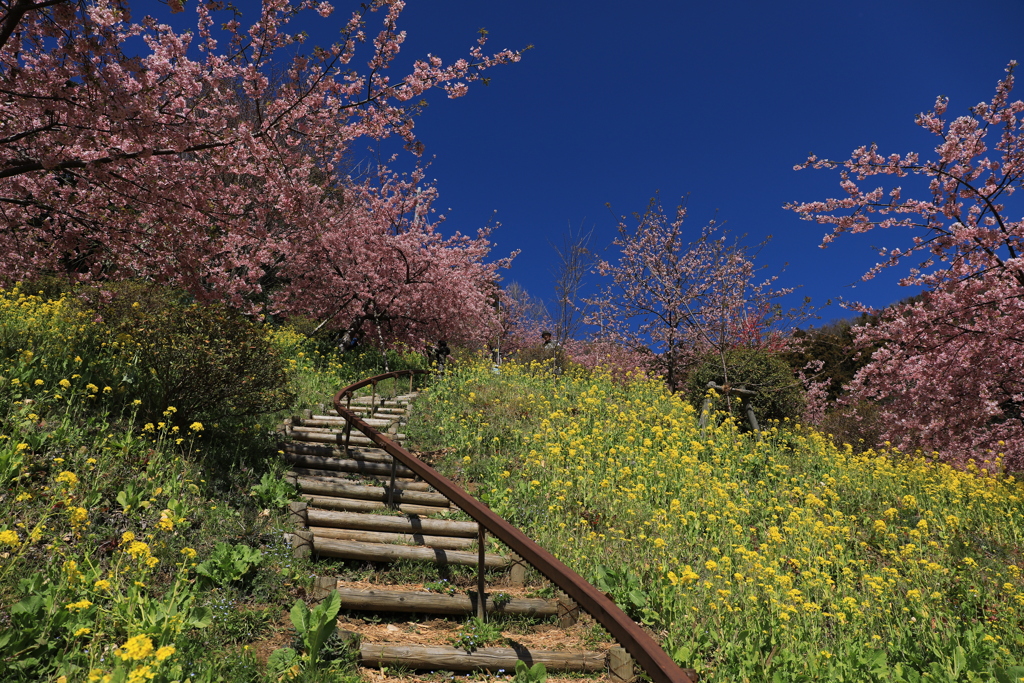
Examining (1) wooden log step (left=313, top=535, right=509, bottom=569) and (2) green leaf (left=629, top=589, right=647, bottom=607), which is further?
(1) wooden log step (left=313, top=535, right=509, bottom=569)

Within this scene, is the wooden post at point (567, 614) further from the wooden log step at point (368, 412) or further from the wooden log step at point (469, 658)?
the wooden log step at point (368, 412)

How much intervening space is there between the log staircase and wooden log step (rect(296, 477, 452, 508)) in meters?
0.01

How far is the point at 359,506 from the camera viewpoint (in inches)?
269

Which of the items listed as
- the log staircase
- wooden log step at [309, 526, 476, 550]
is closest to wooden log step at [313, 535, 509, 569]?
the log staircase

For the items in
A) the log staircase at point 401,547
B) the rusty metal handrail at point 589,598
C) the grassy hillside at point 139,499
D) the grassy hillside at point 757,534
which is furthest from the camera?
the grassy hillside at point 757,534

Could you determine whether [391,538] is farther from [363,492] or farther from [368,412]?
[368,412]

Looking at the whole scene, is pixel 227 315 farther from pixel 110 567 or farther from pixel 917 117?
pixel 917 117

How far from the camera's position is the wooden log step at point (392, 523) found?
6152 mm

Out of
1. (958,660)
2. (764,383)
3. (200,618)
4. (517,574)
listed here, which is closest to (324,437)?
(517,574)

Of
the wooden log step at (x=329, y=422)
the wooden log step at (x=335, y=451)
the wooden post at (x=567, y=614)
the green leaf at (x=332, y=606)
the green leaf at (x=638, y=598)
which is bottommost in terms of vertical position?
the wooden post at (x=567, y=614)

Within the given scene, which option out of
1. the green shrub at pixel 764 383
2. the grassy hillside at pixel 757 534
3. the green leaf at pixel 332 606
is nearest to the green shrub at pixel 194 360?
the grassy hillside at pixel 757 534

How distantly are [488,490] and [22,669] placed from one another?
17.1 feet

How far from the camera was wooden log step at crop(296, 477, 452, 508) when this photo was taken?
7.05m

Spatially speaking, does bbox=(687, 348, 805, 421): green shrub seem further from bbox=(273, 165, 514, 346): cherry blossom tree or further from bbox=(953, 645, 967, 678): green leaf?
bbox=(953, 645, 967, 678): green leaf
